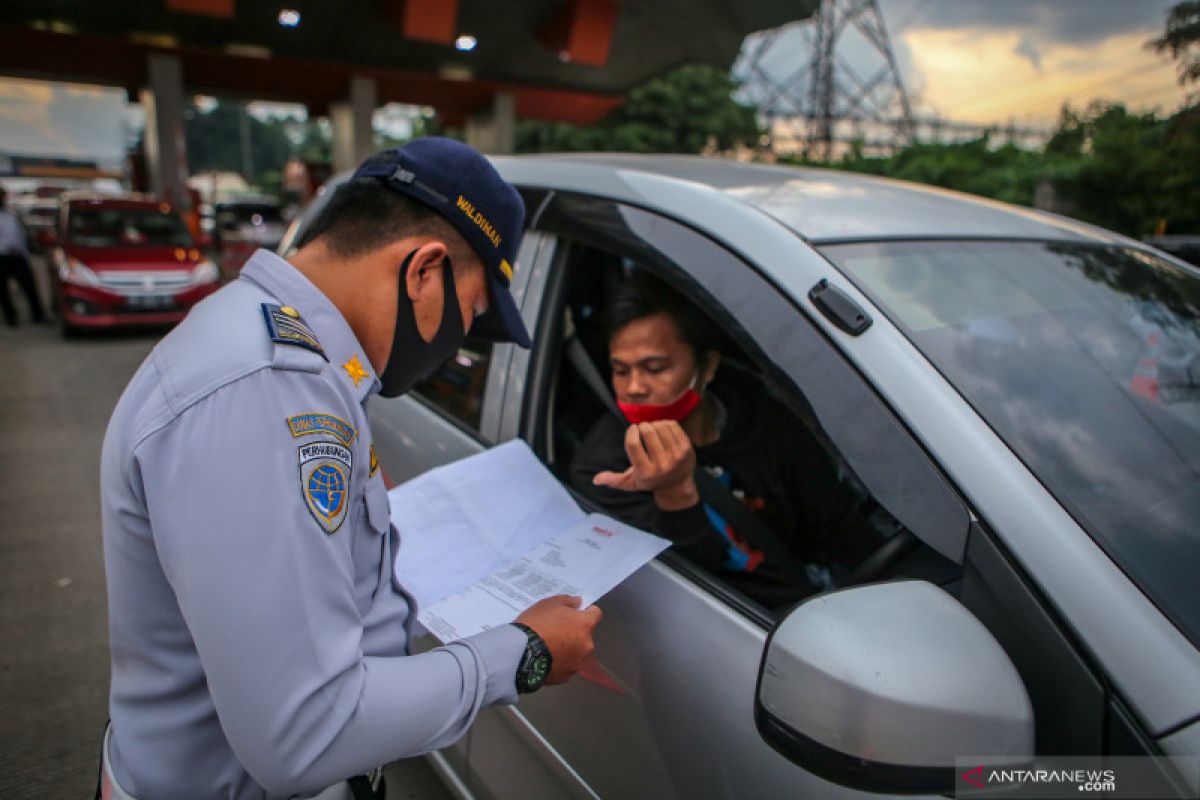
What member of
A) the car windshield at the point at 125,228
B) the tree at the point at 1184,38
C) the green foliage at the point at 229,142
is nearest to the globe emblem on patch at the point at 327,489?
the tree at the point at 1184,38

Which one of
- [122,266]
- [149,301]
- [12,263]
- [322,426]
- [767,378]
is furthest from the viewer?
[12,263]

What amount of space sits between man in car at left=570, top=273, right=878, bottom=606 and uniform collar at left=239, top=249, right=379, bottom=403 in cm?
72

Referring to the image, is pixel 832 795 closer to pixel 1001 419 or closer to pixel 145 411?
pixel 1001 419

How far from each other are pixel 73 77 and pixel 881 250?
20.9 metres

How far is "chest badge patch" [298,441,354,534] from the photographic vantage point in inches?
32.6

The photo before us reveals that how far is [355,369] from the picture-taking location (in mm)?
1051

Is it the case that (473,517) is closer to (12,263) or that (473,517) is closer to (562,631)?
(562,631)

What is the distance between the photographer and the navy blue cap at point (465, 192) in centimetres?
112

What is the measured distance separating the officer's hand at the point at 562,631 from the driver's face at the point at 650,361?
2.79ft

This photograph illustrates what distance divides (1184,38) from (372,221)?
7675 mm

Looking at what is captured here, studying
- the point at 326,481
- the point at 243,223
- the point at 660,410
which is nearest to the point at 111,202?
the point at 660,410

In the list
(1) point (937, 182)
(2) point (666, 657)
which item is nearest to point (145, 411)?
(2) point (666, 657)

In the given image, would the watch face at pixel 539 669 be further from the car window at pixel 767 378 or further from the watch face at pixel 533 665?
the car window at pixel 767 378
